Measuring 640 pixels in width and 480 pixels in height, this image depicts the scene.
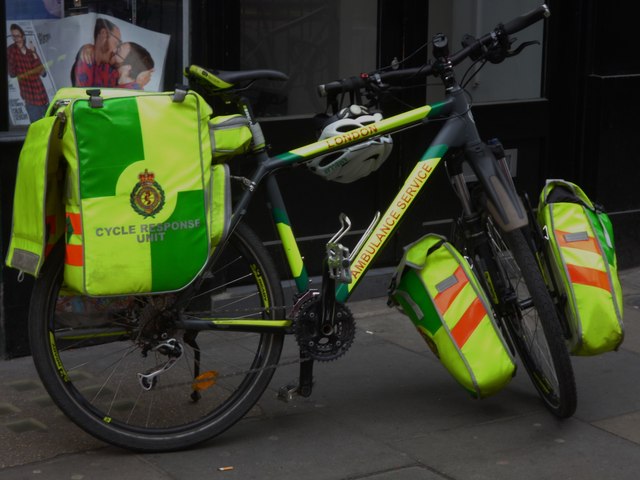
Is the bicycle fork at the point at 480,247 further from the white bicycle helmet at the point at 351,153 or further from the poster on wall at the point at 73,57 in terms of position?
the poster on wall at the point at 73,57

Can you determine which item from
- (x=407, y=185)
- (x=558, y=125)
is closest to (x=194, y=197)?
(x=407, y=185)

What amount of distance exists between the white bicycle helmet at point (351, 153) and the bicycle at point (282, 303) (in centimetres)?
4

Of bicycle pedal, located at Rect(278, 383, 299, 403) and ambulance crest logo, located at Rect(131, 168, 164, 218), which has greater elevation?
ambulance crest logo, located at Rect(131, 168, 164, 218)

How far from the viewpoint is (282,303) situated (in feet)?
14.4

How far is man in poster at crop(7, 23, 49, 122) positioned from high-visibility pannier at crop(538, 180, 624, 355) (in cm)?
238

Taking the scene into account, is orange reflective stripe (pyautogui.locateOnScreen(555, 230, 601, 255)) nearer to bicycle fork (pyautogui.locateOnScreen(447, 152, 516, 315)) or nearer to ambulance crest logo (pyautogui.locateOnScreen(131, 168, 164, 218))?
bicycle fork (pyautogui.locateOnScreen(447, 152, 516, 315))

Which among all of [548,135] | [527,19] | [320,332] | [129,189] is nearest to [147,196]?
[129,189]

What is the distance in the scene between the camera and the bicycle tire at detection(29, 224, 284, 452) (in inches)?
162

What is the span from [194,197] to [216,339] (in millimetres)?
1654

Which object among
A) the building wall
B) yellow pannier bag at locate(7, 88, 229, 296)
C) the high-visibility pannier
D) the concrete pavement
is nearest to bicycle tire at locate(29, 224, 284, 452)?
the concrete pavement

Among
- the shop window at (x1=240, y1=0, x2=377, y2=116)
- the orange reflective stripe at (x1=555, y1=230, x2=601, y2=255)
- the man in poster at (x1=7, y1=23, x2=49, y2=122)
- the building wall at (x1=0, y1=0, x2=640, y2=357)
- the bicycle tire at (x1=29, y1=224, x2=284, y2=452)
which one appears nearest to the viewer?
the bicycle tire at (x1=29, y1=224, x2=284, y2=452)

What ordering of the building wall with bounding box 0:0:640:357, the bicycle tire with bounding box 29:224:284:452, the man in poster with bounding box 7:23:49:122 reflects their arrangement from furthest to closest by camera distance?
the building wall with bounding box 0:0:640:357
the man in poster with bounding box 7:23:49:122
the bicycle tire with bounding box 29:224:284:452

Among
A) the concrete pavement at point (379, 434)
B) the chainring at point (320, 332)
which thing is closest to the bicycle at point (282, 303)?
the chainring at point (320, 332)

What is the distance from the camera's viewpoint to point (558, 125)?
7.24 metres
